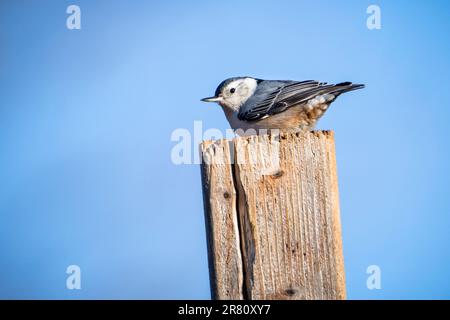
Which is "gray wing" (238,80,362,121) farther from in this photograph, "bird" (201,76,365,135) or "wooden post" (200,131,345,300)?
"wooden post" (200,131,345,300)

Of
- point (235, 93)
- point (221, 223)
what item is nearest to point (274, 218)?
point (221, 223)

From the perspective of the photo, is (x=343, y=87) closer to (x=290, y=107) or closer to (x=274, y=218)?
(x=290, y=107)

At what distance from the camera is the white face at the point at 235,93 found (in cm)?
578

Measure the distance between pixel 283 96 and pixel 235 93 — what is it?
0.85 metres

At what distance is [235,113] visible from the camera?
5.64 m

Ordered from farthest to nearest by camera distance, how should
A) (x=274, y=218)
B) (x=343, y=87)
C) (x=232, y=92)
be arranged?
(x=232, y=92)
(x=343, y=87)
(x=274, y=218)

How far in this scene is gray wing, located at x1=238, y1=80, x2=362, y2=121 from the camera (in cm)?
505

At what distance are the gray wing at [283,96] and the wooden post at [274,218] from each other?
2.78 metres

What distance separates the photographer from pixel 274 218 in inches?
88.0

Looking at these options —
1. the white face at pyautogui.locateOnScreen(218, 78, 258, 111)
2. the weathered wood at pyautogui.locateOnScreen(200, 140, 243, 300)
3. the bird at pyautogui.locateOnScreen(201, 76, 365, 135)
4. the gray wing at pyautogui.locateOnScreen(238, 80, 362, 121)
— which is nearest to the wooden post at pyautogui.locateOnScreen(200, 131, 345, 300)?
the weathered wood at pyautogui.locateOnScreen(200, 140, 243, 300)

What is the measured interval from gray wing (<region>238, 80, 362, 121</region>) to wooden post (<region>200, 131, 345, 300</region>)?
2.78 meters

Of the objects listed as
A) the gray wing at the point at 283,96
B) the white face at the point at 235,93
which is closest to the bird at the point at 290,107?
the gray wing at the point at 283,96
